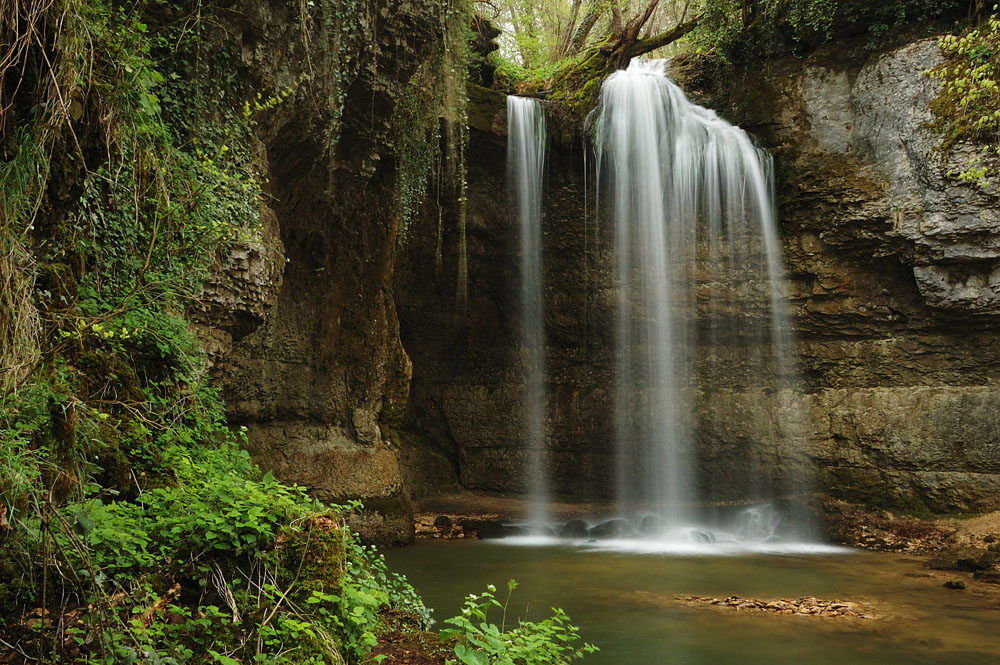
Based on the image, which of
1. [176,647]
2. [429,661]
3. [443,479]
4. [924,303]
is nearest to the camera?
→ [176,647]

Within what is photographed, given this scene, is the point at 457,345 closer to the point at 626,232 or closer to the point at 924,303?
the point at 626,232

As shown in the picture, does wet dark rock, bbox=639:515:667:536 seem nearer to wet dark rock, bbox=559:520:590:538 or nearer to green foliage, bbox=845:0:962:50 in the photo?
wet dark rock, bbox=559:520:590:538

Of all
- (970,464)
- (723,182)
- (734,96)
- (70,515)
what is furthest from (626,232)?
(70,515)

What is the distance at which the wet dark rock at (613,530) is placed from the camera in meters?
14.9

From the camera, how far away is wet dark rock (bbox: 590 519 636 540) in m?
14.9

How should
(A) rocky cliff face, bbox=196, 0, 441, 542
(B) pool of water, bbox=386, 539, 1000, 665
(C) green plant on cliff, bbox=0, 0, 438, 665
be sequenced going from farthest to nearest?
(A) rocky cliff face, bbox=196, 0, 441, 542, (B) pool of water, bbox=386, 539, 1000, 665, (C) green plant on cliff, bbox=0, 0, 438, 665

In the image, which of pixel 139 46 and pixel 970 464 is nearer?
pixel 139 46

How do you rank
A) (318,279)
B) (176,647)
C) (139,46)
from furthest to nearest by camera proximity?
(318,279), (139,46), (176,647)

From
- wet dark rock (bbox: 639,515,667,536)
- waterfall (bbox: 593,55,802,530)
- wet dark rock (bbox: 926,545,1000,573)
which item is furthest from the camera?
waterfall (bbox: 593,55,802,530)

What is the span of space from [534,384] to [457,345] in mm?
2285

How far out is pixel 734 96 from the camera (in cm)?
1688

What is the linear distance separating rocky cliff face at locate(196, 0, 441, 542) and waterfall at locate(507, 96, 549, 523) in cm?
378

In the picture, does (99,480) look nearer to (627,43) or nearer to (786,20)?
(627,43)

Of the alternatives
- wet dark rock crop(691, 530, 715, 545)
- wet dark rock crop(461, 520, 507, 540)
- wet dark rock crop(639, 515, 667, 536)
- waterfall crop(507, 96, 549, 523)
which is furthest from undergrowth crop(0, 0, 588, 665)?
waterfall crop(507, 96, 549, 523)
